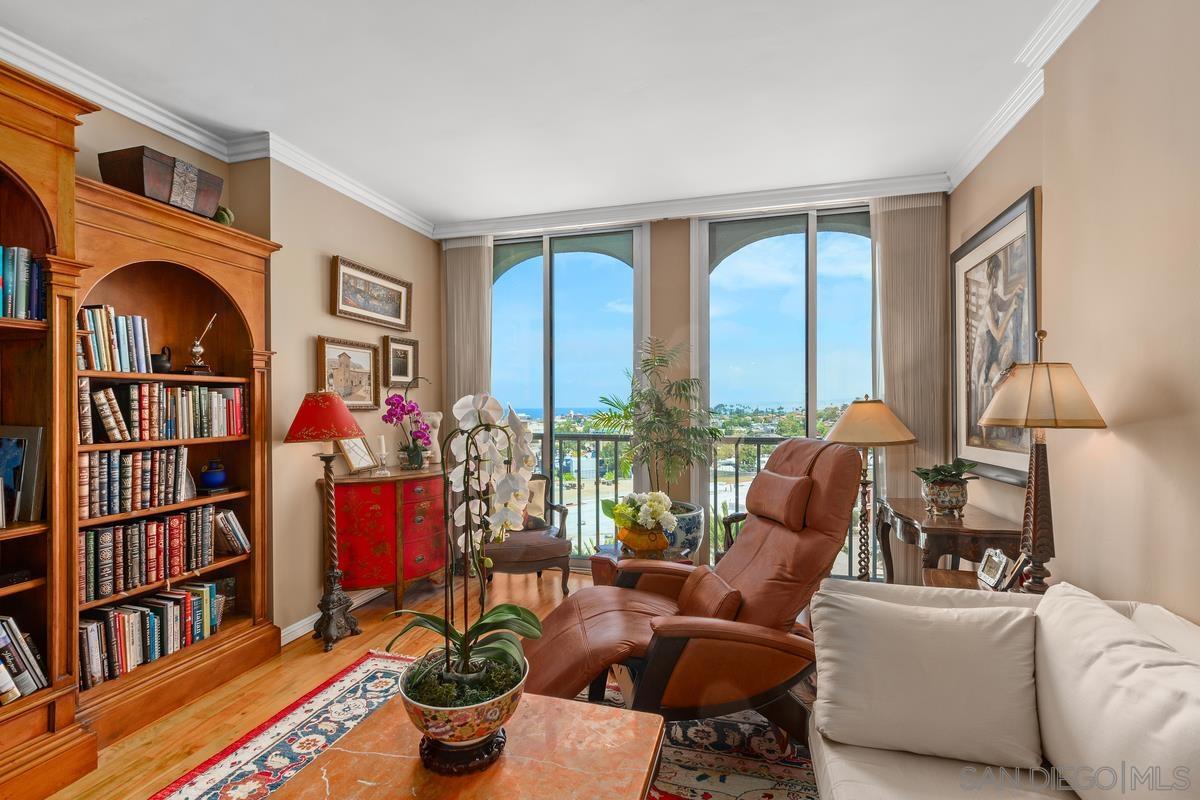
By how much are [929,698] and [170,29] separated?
3137 mm

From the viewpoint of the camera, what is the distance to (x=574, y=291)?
173 inches

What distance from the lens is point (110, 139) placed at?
8.20 ft

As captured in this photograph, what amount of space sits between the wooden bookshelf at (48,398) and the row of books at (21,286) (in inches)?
1.3

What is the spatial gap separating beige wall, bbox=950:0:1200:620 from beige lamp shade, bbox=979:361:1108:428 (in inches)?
4.9

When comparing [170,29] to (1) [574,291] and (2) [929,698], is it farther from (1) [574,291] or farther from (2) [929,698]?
(2) [929,698]

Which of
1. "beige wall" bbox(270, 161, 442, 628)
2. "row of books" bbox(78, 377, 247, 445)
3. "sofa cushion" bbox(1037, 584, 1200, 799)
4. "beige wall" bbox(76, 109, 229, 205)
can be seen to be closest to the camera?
"sofa cushion" bbox(1037, 584, 1200, 799)

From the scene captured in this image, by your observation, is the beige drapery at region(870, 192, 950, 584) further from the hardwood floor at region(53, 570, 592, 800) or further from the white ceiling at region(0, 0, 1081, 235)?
the hardwood floor at region(53, 570, 592, 800)

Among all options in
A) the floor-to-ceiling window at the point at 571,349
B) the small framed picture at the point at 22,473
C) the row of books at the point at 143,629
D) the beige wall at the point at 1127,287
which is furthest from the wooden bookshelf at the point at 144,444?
the beige wall at the point at 1127,287

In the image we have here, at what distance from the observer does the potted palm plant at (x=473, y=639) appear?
119 cm

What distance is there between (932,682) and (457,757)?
1.10 metres

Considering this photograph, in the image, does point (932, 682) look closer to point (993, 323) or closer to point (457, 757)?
point (457, 757)

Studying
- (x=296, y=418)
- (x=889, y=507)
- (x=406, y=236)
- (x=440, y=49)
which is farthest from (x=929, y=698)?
(x=406, y=236)

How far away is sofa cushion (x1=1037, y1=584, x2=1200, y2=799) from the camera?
103 cm

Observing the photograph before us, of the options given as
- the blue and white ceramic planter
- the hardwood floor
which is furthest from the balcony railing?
the hardwood floor
